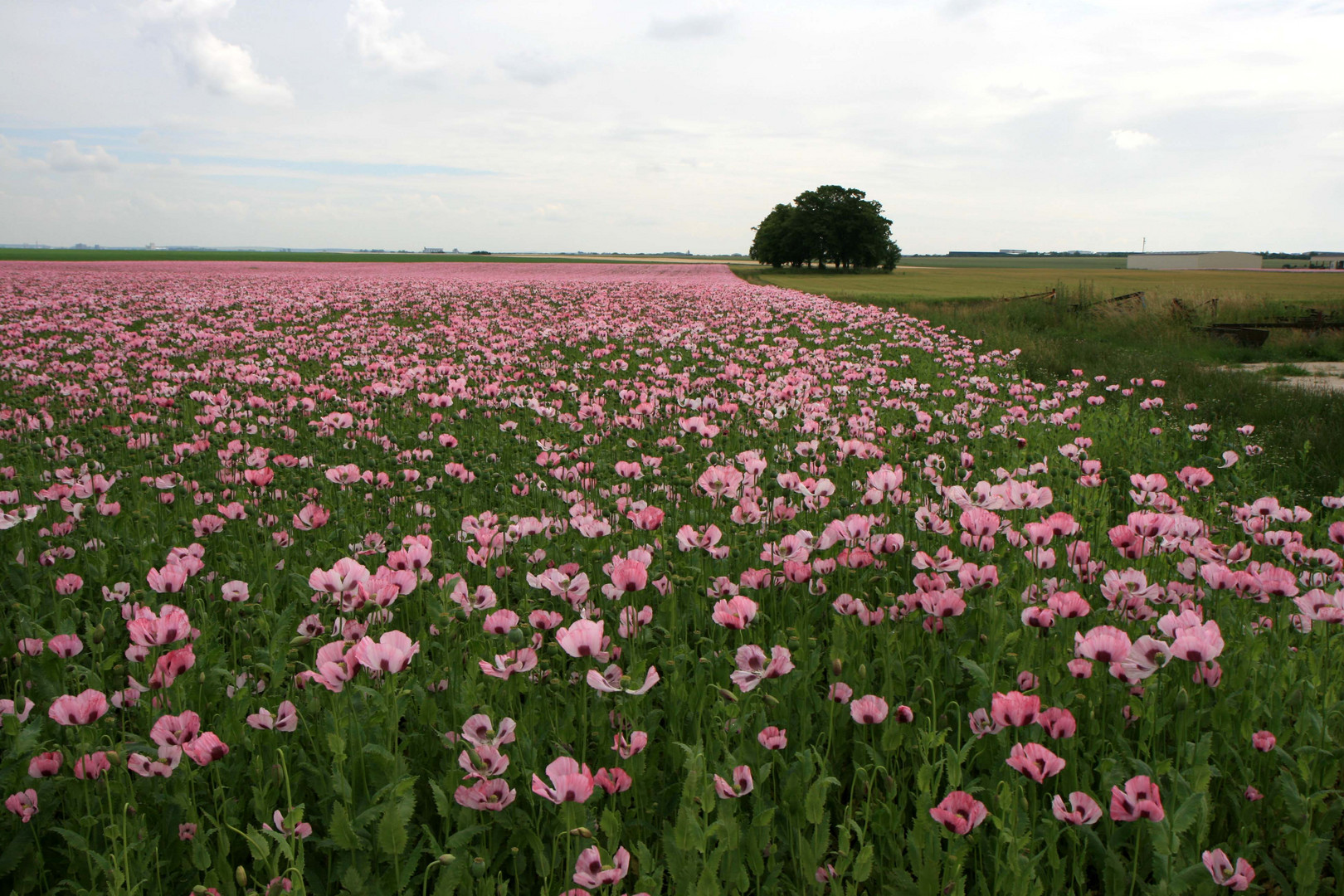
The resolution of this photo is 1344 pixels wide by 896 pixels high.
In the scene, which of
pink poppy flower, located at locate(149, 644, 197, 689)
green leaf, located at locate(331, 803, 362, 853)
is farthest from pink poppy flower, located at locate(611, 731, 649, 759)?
pink poppy flower, located at locate(149, 644, 197, 689)

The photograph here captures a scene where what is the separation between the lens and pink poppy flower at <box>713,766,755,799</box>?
73.4 inches

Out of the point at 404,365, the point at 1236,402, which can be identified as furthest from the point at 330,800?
the point at 1236,402

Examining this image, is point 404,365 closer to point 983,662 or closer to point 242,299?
point 983,662

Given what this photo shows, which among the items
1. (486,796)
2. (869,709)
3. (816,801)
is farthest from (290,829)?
(869,709)

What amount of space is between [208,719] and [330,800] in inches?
26.1

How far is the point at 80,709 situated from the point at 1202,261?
5104 inches

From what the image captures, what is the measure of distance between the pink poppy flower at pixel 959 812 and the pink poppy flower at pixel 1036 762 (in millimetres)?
128

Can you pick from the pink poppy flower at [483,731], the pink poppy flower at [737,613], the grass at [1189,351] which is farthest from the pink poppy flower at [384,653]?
the grass at [1189,351]

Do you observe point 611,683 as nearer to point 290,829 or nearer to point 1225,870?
point 290,829

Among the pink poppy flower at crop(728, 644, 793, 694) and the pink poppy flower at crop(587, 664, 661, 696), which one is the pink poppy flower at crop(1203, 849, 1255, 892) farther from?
the pink poppy flower at crop(587, 664, 661, 696)

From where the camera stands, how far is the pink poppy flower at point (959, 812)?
1747mm

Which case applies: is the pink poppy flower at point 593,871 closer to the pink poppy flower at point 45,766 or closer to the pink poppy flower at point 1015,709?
the pink poppy flower at point 1015,709

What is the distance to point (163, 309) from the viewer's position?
16.5 metres

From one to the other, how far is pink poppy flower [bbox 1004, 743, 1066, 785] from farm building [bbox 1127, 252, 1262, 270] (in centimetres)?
11726
